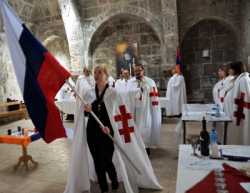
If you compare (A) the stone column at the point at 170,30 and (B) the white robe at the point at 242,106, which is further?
(A) the stone column at the point at 170,30

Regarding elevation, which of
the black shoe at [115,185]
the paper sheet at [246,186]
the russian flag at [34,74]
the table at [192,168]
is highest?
the russian flag at [34,74]

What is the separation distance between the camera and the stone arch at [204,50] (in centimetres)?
873

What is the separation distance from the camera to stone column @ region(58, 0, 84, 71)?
9141 mm

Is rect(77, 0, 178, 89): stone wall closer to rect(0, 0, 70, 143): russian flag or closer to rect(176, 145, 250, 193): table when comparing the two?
rect(0, 0, 70, 143): russian flag

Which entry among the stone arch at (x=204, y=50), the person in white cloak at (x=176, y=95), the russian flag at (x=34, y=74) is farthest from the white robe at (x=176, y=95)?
the russian flag at (x=34, y=74)

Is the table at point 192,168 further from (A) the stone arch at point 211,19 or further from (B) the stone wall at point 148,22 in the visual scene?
(A) the stone arch at point 211,19

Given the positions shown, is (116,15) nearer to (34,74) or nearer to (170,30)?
(170,30)

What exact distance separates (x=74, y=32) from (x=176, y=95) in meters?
4.55

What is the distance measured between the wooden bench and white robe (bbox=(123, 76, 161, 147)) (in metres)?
5.93

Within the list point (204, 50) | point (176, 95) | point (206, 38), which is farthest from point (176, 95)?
point (206, 38)

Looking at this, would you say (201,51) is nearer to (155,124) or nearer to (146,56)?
(146,56)

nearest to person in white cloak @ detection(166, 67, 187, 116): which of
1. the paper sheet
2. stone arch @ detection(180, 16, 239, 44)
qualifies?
stone arch @ detection(180, 16, 239, 44)

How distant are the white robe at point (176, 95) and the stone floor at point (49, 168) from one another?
2.03 metres

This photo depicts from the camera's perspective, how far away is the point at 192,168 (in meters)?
1.77
